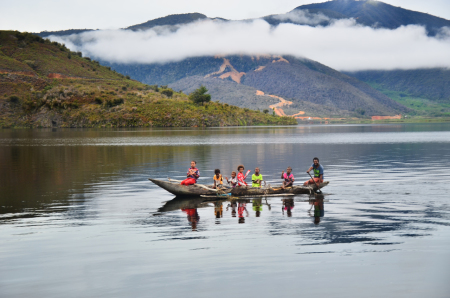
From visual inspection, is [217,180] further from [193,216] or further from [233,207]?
[193,216]

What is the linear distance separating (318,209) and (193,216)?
7829mm

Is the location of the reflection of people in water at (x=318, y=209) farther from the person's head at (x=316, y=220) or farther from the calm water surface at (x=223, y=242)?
the calm water surface at (x=223, y=242)

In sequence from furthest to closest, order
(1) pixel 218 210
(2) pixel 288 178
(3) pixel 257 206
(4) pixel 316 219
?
(2) pixel 288 178 → (3) pixel 257 206 → (1) pixel 218 210 → (4) pixel 316 219

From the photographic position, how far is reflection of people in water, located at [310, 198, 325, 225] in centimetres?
2513

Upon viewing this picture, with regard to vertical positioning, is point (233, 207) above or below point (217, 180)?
below

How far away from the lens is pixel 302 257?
691 inches

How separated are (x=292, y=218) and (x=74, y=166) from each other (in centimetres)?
3692

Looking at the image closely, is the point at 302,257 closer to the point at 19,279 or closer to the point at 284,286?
the point at 284,286

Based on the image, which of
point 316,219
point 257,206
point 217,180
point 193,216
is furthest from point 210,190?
point 316,219

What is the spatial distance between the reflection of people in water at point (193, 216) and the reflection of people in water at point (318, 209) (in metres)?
6.43

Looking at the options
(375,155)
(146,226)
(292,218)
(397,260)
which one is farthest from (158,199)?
(375,155)

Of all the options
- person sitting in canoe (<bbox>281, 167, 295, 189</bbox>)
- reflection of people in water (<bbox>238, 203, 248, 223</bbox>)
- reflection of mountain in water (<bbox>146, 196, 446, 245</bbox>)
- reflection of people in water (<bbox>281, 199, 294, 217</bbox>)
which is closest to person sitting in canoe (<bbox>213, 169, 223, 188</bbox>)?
reflection of mountain in water (<bbox>146, 196, 446, 245</bbox>)

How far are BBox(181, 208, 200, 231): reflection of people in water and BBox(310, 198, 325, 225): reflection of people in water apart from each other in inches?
253

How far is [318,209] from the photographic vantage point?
28.1m
